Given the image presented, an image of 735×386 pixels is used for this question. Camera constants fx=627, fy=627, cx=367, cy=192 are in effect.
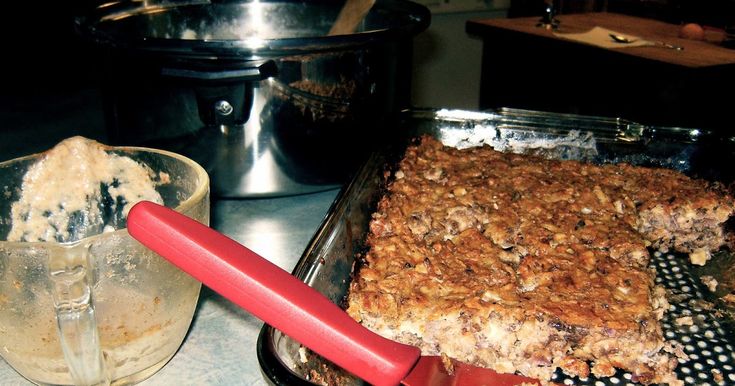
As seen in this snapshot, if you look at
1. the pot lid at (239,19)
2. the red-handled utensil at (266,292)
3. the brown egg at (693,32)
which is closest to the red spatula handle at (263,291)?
the red-handled utensil at (266,292)

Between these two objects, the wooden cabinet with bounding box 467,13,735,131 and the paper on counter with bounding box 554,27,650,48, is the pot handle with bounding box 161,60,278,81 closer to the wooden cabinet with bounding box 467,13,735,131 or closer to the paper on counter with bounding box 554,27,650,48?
the wooden cabinet with bounding box 467,13,735,131

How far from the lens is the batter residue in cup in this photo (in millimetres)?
744

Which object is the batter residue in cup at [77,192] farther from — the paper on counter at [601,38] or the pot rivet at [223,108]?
the paper on counter at [601,38]

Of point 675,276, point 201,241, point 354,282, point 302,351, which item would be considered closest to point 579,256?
point 675,276

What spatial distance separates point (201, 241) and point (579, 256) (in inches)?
22.1

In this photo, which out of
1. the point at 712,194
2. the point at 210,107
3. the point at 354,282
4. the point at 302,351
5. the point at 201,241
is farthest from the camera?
the point at 712,194

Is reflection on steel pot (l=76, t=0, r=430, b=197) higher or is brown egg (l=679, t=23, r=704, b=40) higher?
reflection on steel pot (l=76, t=0, r=430, b=197)

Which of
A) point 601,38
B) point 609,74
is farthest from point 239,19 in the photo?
point 601,38

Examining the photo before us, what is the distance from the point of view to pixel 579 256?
0.89 meters

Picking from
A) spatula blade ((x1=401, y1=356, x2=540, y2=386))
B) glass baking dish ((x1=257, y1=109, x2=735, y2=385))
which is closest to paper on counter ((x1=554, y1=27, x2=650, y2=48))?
glass baking dish ((x1=257, y1=109, x2=735, y2=385))

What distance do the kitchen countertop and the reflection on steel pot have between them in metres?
0.08

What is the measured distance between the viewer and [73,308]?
55 centimetres

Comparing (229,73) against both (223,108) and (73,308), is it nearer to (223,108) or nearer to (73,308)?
(223,108)

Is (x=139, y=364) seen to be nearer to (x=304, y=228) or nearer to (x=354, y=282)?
(x=354, y=282)
